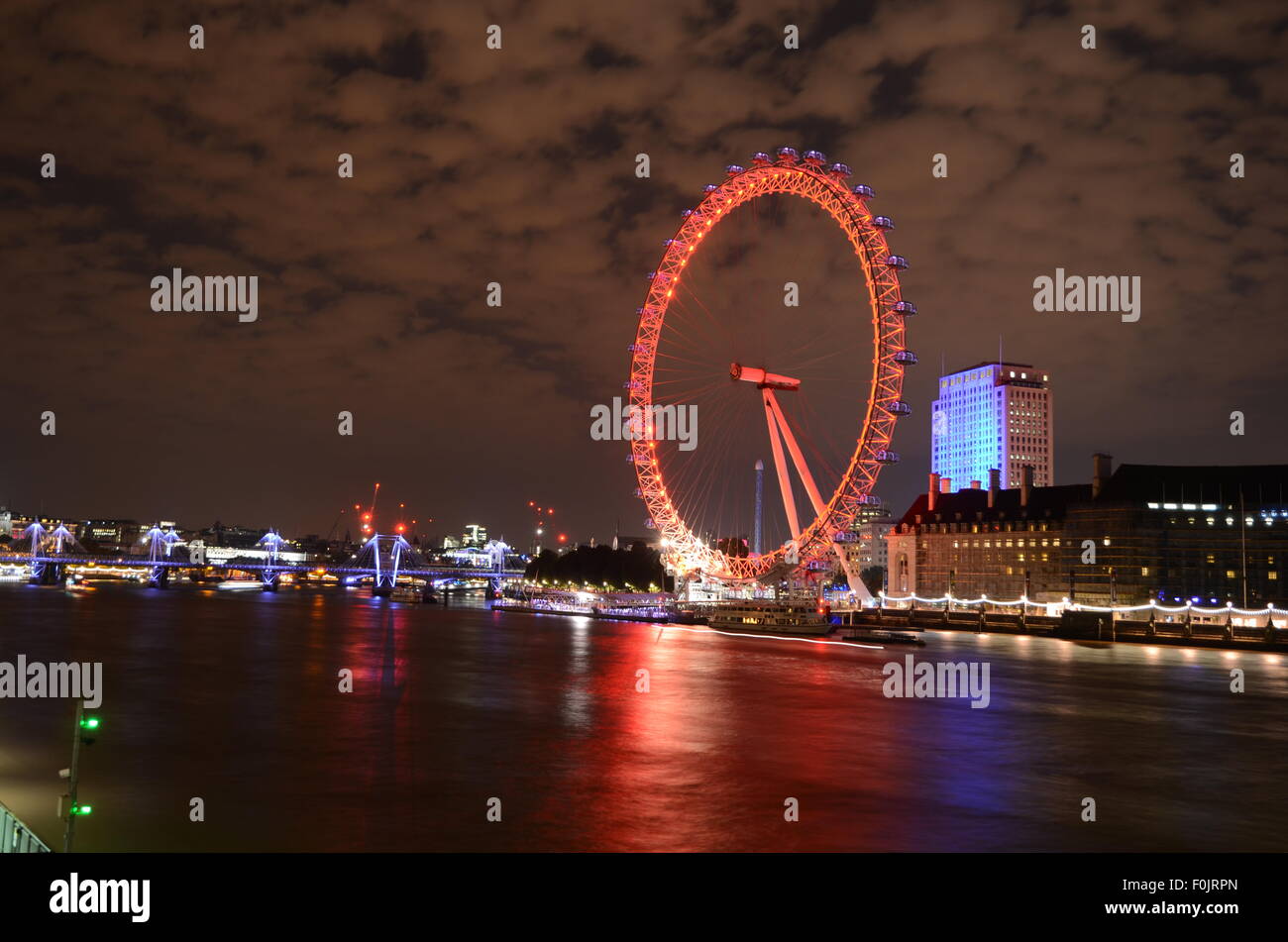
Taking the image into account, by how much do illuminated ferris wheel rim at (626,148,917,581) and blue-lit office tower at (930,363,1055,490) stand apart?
114054 mm

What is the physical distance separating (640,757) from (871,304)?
43.6 metres


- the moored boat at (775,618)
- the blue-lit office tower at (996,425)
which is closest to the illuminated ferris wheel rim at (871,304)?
the moored boat at (775,618)

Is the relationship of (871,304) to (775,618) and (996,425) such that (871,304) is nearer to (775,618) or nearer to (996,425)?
(775,618)

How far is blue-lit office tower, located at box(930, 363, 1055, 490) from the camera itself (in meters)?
176

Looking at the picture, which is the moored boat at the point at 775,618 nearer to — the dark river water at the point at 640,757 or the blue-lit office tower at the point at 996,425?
the dark river water at the point at 640,757

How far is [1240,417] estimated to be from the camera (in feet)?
178

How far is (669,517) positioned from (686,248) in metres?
19.7

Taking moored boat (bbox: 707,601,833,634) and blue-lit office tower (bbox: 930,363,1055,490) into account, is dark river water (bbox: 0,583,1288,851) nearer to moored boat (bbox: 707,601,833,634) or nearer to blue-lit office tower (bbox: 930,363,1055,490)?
moored boat (bbox: 707,601,833,634)

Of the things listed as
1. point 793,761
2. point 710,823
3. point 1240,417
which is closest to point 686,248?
point 1240,417

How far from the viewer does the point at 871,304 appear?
207ft

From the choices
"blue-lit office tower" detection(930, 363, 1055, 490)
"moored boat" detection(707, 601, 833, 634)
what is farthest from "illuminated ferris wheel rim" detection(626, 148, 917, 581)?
"blue-lit office tower" detection(930, 363, 1055, 490)
